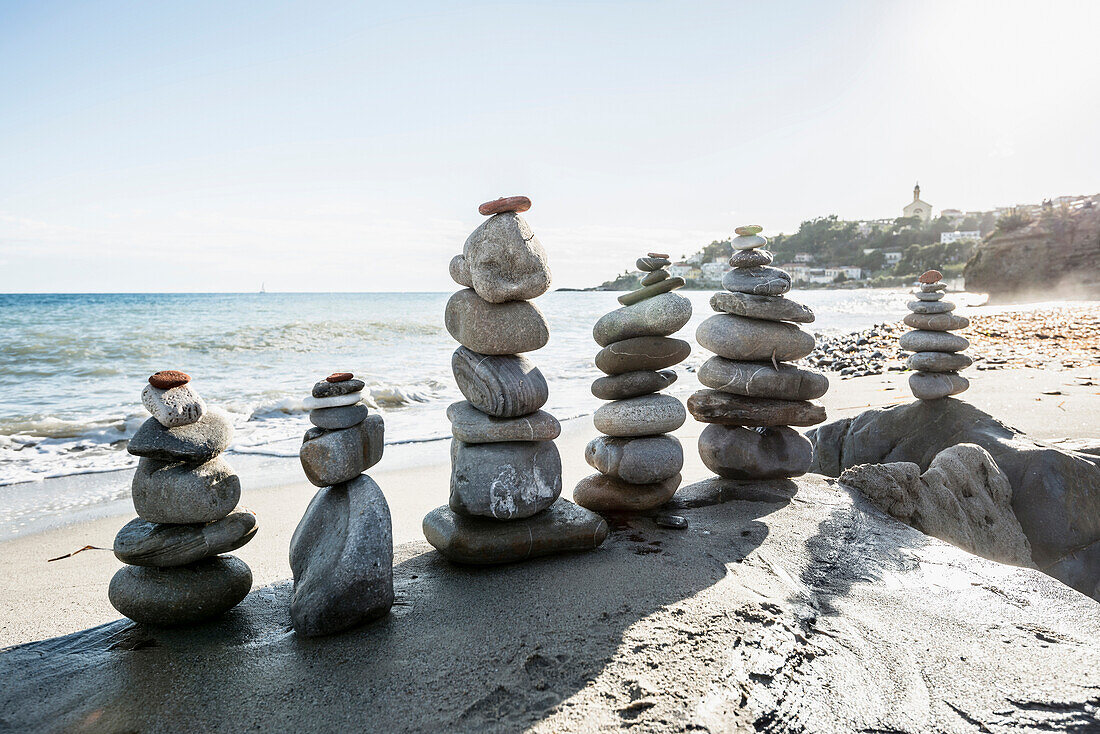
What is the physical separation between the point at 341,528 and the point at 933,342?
5682 millimetres

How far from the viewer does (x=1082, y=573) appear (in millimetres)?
4297

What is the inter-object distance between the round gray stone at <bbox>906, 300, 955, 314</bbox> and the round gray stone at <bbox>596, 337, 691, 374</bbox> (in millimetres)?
2843

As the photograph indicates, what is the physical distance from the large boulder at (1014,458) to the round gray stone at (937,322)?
71 cm

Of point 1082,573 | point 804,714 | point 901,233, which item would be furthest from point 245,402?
point 901,233

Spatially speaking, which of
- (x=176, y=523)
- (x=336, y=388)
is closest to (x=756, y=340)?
(x=336, y=388)

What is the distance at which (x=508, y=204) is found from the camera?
3.81m

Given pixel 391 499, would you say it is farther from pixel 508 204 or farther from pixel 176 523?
pixel 508 204

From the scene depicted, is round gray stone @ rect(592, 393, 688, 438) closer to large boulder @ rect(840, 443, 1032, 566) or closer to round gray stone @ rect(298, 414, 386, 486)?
large boulder @ rect(840, 443, 1032, 566)

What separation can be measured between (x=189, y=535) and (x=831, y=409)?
7.72 m

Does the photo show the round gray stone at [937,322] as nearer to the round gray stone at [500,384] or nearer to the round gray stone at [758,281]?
the round gray stone at [758,281]

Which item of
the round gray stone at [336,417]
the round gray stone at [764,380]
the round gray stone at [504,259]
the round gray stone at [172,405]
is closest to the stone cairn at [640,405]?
the round gray stone at [764,380]

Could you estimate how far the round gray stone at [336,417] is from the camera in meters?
3.30

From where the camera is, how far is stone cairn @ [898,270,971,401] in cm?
594

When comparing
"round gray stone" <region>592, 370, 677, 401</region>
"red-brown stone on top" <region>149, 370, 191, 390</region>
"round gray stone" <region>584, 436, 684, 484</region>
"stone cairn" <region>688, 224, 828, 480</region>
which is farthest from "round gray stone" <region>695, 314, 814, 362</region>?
"red-brown stone on top" <region>149, 370, 191, 390</region>
